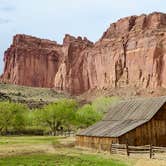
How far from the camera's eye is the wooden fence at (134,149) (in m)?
37.8

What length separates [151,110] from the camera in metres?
47.9

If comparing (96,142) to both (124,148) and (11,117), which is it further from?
(11,117)

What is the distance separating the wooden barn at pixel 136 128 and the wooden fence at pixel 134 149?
140 cm

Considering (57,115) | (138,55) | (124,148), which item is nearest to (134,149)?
(124,148)

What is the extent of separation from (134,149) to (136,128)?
384 centimetres

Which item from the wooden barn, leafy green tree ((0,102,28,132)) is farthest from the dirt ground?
leafy green tree ((0,102,28,132))

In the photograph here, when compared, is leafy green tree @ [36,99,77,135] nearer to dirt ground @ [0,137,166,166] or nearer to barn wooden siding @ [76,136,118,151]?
dirt ground @ [0,137,166,166]

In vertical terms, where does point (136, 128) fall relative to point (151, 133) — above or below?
above

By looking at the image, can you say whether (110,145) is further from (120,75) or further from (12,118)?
(120,75)

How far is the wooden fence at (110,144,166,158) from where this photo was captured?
37844 mm

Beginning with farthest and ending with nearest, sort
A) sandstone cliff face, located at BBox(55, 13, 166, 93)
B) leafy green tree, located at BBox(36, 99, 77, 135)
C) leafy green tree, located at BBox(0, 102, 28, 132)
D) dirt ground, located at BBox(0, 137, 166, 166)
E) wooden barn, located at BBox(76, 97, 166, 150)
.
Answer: sandstone cliff face, located at BBox(55, 13, 166, 93) < leafy green tree, located at BBox(36, 99, 77, 135) < leafy green tree, located at BBox(0, 102, 28, 132) < wooden barn, located at BBox(76, 97, 166, 150) < dirt ground, located at BBox(0, 137, 166, 166)

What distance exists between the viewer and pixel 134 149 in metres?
42.5

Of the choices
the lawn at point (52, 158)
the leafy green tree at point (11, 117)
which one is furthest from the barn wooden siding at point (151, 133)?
the leafy green tree at point (11, 117)

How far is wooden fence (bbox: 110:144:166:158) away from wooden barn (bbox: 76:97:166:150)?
1.40 metres
